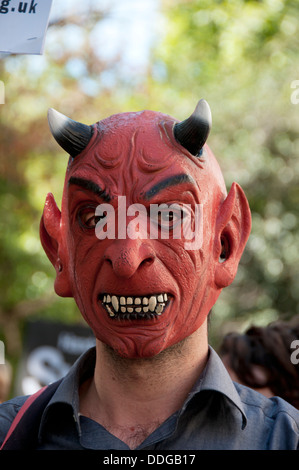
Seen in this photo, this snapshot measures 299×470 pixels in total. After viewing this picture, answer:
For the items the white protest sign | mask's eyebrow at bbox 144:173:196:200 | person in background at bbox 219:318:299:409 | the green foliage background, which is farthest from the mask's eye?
the green foliage background

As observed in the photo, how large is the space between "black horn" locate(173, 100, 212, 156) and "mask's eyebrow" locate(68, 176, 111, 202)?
15.1 inches

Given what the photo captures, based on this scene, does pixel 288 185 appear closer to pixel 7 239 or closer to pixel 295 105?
pixel 295 105

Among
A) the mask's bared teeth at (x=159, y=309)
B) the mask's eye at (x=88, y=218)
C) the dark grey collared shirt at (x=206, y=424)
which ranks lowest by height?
the dark grey collared shirt at (x=206, y=424)

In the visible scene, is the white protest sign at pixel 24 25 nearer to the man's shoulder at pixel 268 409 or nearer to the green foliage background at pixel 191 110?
the man's shoulder at pixel 268 409

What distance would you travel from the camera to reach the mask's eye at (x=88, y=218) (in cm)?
258

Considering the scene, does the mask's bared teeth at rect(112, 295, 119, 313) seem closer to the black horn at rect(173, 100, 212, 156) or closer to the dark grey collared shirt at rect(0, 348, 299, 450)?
A: the dark grey collared shirt at rect(0, 348, 299, 450)

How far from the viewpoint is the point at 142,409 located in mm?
2615

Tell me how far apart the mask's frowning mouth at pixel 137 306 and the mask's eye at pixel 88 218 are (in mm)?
322

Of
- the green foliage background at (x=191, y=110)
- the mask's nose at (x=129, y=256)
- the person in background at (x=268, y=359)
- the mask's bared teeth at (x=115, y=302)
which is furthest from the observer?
the green foliage background at (x=191, y=110)

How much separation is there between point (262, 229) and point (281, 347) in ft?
18.7

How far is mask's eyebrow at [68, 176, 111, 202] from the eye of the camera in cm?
251

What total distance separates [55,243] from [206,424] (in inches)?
41.8

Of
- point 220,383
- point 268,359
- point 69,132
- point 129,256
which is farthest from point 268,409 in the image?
point 268,359


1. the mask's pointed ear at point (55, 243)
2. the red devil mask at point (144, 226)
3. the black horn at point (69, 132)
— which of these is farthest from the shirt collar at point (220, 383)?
the black horn at point (69, 132)
